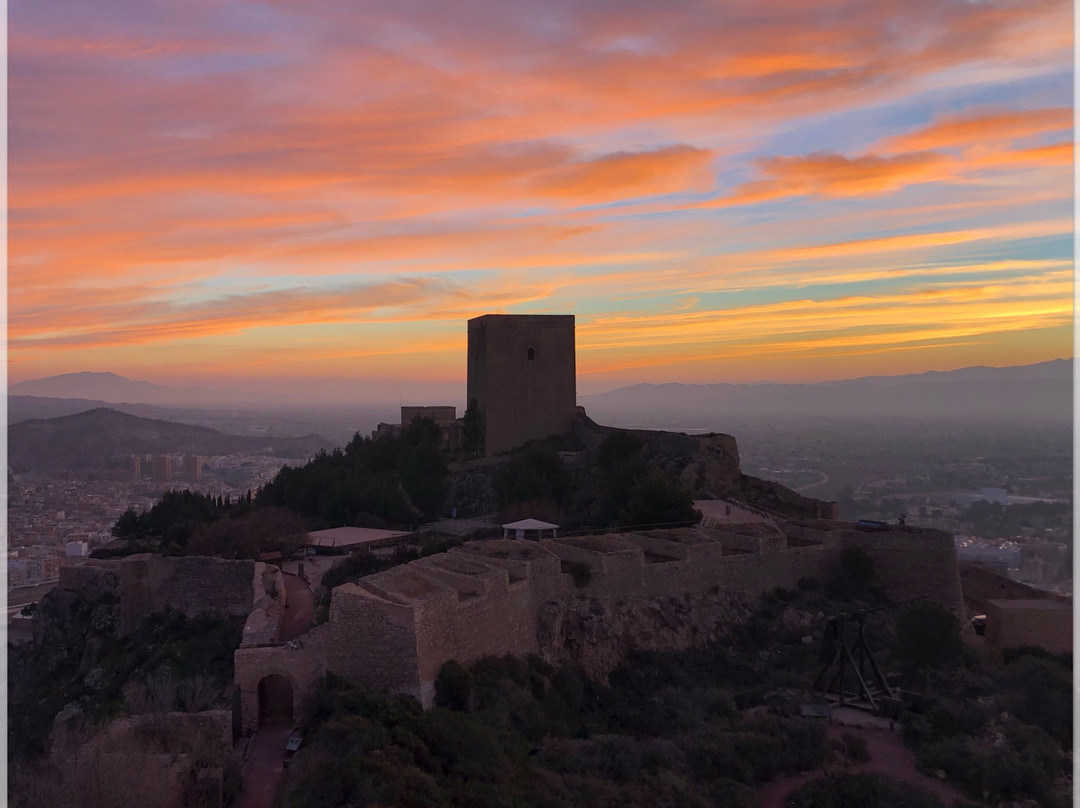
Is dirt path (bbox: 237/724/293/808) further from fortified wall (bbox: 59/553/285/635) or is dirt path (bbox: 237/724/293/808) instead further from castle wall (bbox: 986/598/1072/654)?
castle wall (bbox: 986/598/1072/654)

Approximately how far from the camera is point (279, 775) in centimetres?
958

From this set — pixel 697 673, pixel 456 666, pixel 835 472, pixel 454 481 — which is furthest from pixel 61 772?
pixel 835 472

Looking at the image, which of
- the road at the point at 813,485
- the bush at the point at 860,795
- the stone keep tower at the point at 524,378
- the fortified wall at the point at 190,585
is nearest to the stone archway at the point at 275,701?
the fortified wall at the point at 190,585

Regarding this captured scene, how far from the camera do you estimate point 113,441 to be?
48.5 metres

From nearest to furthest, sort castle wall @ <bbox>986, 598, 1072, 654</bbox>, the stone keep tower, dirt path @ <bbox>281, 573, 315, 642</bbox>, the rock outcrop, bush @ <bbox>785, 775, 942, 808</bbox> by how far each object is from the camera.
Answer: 1. bush @ <bbox>785, 775, 942, 808</bbox>
2. dirt path @ <bbox>281, 573, 315, 642</bbox>
3. the rock outcrop
4. castle wall @ <bbox>986, 598, 1072, 654</bbox>
5. the stone keep tower

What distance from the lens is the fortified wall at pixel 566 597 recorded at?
10797 millimetres

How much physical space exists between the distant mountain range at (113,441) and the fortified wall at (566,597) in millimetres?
21989

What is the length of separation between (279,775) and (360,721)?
92 centimetres

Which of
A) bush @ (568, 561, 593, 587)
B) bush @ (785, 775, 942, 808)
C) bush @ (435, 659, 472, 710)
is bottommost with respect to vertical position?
bush @ (785, 775, 942, 808)


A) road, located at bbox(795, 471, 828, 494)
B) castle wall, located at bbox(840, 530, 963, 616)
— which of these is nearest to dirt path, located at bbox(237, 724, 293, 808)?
castle wall, located at bbox(840, 530, 963, 616)

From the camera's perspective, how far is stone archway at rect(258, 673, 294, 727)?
1104 centimetres

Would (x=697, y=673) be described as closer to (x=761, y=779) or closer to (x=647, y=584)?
(x=647, y=584)

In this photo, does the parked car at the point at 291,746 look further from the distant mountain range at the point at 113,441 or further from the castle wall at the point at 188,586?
the distant mountain range at the point at 113,441

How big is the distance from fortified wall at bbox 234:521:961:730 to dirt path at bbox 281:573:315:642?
136 centimetres
